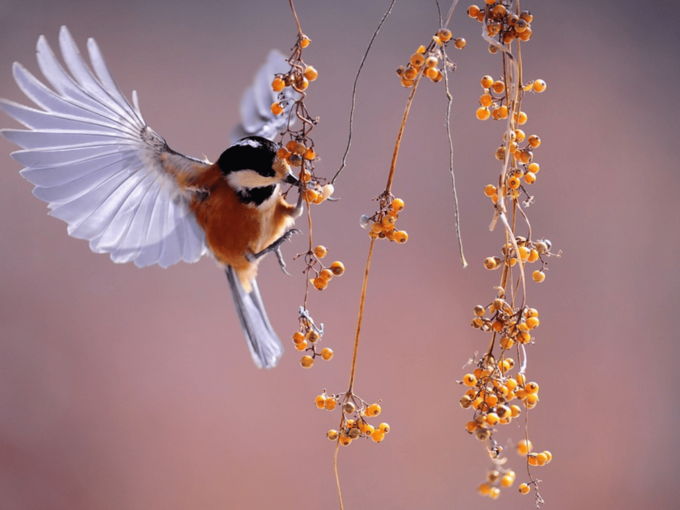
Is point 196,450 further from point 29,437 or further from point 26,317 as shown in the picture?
point 26,317

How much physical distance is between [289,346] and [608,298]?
2.83 ft

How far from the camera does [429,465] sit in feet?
5.77

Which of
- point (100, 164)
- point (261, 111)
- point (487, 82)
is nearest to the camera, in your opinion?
point (487, 82)

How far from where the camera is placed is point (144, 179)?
97 cm

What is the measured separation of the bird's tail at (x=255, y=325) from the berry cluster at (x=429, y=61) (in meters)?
0.57

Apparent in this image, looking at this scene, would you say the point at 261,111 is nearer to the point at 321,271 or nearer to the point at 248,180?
the point at 248,180

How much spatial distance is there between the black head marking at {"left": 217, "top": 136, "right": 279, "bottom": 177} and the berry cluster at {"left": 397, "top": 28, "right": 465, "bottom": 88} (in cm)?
31

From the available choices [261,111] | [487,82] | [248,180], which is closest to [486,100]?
[487,82]

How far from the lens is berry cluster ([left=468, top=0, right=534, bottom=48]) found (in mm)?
495

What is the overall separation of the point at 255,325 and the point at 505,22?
2.29 ft

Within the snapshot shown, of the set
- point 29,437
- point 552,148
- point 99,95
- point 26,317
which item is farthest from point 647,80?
point 29,437

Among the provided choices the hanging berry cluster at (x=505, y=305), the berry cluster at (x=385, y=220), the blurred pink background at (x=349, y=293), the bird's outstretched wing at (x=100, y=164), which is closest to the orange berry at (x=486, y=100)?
the hanging berry cluster at (x=505, y=305)

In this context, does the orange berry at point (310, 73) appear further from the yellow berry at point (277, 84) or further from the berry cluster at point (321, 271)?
the berry cluster at point (321, 271)

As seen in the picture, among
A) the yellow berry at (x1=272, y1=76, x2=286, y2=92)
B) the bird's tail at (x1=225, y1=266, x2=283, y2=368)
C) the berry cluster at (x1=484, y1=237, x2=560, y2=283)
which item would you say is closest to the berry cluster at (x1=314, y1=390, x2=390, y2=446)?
the berry cluster at (x1=484, y1=237, x2=560, y2=283)
